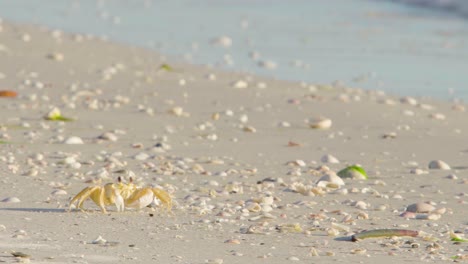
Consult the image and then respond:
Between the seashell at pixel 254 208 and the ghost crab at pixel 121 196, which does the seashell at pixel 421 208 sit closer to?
the seashell at pixel 254 208

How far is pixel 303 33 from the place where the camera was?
13531mm

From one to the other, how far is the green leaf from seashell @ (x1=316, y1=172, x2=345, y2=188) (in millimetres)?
217

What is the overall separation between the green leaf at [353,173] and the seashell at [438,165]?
1.79 ft

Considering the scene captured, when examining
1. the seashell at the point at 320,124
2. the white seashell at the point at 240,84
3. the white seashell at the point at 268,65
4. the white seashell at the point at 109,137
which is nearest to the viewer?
the white seashell at the point at 109,137

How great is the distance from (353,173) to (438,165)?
636 mm

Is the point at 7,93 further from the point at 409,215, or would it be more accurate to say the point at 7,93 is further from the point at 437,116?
the point at 409,215

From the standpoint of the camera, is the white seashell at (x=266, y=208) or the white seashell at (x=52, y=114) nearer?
the white seashell at (x=266, y=208)

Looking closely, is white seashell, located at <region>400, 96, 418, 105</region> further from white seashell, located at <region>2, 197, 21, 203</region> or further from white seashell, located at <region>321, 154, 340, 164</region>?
A: white seashell, located at <region>2, 197, 21, 203</region>

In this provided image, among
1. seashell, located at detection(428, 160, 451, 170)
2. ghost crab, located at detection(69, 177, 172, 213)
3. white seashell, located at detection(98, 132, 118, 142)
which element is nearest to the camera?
ghost crab, located at detection(69, 177, 172, 213)

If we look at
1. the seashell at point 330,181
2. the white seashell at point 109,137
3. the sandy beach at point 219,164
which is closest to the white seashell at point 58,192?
the sandy beach at point 219,164

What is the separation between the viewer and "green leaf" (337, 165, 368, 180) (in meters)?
5.95

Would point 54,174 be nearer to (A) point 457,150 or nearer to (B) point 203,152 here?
(B) point 203,152

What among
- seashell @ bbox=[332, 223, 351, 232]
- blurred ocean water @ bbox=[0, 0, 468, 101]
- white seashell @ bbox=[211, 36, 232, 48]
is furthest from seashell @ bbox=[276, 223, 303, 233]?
white seashell @ bbox=[211, 36, 232, 48]

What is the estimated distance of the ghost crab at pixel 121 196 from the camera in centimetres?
473
